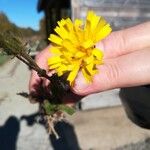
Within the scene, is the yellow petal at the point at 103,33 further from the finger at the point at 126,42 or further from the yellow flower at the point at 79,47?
the finger at the point at 126,42

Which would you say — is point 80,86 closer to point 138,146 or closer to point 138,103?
point 138,103

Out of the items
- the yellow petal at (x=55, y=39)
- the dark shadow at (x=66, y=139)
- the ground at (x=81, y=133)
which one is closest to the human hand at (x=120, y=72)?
the yellow petal at (x=55, y=39)

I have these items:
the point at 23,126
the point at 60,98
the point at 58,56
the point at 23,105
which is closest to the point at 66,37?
the point at 58,56

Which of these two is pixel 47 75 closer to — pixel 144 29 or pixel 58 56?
pixel 58 56

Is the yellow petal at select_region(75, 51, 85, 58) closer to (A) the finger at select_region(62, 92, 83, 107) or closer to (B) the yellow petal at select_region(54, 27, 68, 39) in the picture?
(B) the yellow petal at select_region(54, 27, 68, 39)

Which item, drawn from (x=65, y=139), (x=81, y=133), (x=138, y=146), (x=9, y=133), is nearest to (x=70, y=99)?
(x=138, y=146)

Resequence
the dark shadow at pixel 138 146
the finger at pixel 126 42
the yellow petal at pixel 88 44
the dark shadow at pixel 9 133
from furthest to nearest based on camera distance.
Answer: the dark shadow at pixel 9 133 → the dark shadow at pixel 138 146 → the finger at pixel 126 42 → the yellow petal at pixel 88 44
